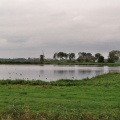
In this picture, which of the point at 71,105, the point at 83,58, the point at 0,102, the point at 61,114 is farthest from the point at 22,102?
the point at 83,58

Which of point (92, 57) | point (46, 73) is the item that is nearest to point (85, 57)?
point (92, 57)

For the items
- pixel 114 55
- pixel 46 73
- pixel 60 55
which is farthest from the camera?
pixel 60 55

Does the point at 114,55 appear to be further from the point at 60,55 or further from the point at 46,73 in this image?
the point at 46,73

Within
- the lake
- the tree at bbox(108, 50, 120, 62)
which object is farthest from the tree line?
the lake

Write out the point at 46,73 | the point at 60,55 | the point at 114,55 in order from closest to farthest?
the point at 46,73
the point at 114,55
the point at 60,55

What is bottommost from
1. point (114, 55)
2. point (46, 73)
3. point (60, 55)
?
point (46, 73)

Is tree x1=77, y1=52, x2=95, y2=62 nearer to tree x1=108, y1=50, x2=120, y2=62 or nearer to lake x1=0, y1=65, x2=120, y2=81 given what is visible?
tree x1=108, y1=50, x2=120, y2=62

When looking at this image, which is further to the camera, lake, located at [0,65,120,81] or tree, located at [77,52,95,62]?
tree, located at [77,52,95,62]

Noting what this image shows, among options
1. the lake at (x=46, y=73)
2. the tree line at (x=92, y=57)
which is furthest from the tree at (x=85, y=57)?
the lake at (x=46, y=73)

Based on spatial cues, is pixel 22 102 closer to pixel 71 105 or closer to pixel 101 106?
pixel 71 105

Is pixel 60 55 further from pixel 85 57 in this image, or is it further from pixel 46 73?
pixel 46 73

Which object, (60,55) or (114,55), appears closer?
(114,55)

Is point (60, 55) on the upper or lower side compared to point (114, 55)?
upper

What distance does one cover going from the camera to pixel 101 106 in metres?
13.9
